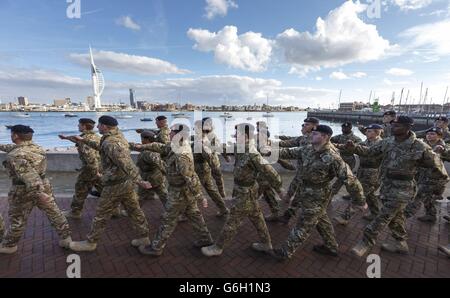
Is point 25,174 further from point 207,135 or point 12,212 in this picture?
point 207,135

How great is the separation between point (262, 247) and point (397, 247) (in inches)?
88.7

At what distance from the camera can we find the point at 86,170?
4820 millimetres

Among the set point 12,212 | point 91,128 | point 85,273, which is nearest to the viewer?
point 85,273

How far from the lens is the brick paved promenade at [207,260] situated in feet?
11.0

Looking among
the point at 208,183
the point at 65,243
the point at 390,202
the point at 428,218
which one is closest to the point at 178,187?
the point at 208,183

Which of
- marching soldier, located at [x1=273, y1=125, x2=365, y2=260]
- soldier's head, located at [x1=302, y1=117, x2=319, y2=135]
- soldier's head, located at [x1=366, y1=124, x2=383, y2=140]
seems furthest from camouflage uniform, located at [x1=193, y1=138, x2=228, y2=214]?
soldier's head, located at [x1=366, y1=124, x2=383, y2=140]

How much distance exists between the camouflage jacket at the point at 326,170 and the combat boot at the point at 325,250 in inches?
43.3

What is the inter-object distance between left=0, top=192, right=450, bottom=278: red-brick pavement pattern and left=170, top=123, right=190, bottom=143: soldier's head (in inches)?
74.4

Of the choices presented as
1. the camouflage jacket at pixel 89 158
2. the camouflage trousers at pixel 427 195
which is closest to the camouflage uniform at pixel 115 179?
the camouflage jacket at pixel 89 158

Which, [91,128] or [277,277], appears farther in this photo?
[91,128]
